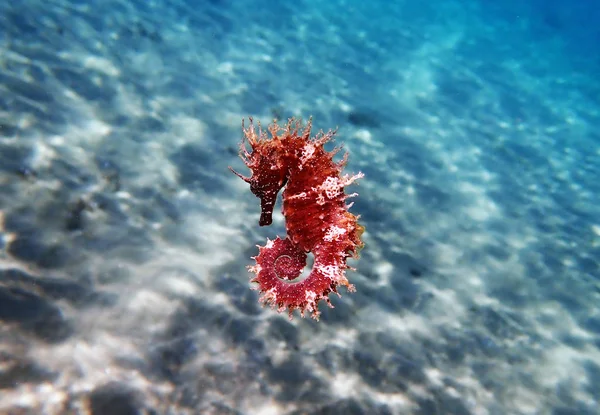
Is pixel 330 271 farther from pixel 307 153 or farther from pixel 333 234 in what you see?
pixel 307 153

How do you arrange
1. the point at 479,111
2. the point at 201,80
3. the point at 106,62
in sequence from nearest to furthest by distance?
1. the point at 106,62
2. the point at 201,80
3. the point at 479,111

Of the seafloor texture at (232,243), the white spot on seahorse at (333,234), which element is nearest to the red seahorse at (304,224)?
the white spot on seahorse at (333,234)

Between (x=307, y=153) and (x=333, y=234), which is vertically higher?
(x=307, y=153)

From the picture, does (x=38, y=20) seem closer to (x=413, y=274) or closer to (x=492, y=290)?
(x=413, y=274)

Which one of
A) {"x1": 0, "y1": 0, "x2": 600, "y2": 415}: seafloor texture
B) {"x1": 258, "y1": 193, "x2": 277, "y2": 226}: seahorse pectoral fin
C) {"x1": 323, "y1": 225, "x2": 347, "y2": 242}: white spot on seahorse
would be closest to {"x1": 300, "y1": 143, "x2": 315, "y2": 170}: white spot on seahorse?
{"x1": 258, "y1": 193, "x2": 277, "y2": 226}: seahorse pectoral fin

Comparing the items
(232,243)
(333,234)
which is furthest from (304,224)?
(232,243)

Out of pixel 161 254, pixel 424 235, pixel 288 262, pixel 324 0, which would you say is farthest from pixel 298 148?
pixel 324 0

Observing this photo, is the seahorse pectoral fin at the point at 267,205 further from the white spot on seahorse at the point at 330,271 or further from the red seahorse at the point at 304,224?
the white spot on seahorse at the point at 330,271
